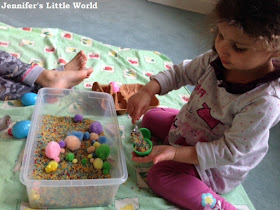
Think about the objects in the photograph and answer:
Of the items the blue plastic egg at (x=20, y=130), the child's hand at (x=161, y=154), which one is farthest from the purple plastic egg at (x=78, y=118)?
the child's hand at (x=161, y=154)

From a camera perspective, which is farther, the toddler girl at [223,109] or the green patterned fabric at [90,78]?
the green patterned fabric at [90,78]

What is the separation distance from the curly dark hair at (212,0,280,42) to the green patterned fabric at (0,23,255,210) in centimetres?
50

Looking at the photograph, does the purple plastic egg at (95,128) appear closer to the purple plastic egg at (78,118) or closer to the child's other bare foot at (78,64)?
the purple plastic egg at (78,118)

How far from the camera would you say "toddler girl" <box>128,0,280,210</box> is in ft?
1.86

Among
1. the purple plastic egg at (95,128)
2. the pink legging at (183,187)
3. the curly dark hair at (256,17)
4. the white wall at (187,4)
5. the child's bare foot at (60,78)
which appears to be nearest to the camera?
the curly dark hair at (256,17)

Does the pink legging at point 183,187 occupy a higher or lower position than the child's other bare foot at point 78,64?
lower

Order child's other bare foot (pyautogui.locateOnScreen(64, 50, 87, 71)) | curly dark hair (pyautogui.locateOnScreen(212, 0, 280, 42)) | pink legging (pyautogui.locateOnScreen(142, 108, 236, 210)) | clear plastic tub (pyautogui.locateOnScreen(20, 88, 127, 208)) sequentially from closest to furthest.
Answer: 1. curly dark hair (pyautogui.locateOnScreen(212, 0, 280, 42))
2. clear plastic tub (pyautogui.locateOnScreen(20, 88, 127, 208))
3. pink legging (pyautogui.locateOnScreen(142, 108, 236, 210))
4. child's other bare foot (pyautogui.locateOnScreen(64, 50, 87, 71))

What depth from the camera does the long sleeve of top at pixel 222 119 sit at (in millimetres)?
648

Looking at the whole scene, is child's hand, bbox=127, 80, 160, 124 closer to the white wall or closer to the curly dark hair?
the curly dark hair

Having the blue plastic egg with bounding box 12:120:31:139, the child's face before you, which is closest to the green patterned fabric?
the blue plastic egg with bounding box 12:120:31:139

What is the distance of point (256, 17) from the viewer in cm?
54

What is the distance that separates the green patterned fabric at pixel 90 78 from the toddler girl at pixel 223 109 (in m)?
0.06

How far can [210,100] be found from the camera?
2.51ft

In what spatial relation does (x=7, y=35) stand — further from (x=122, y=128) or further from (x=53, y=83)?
(x=122, y=128)
